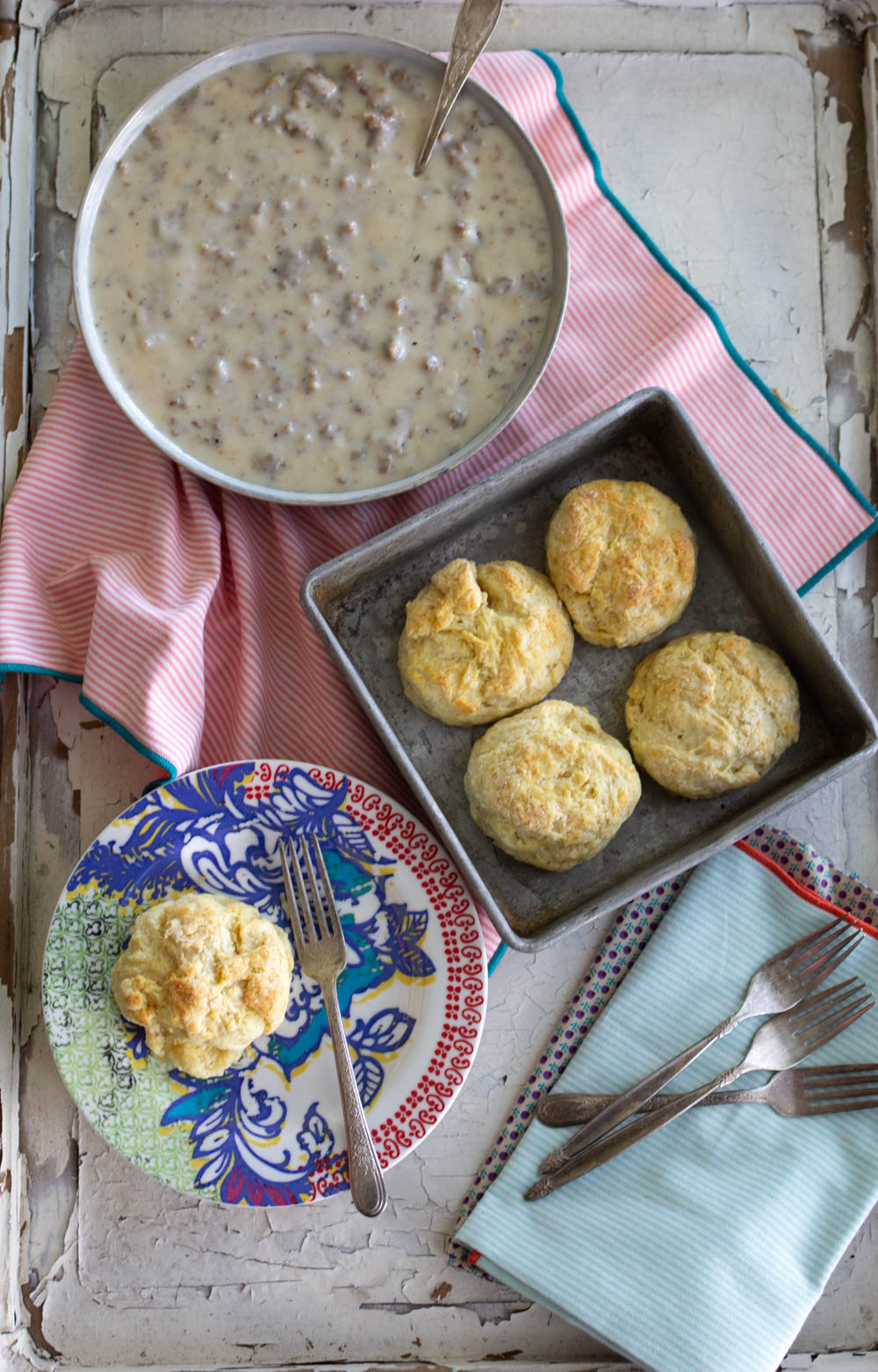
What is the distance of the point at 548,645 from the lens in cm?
212

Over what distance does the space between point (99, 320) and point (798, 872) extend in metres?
1.58

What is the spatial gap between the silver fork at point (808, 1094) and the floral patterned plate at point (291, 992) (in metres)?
0.36

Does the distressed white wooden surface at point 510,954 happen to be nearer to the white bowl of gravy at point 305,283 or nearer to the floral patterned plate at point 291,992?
the floral patterned plate at point 291,992

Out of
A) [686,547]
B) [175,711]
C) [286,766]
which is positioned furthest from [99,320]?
[686,547]

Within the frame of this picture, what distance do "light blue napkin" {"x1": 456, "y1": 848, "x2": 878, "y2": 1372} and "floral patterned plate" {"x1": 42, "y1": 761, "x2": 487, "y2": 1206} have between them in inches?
11.4

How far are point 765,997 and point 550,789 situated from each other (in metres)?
0.57

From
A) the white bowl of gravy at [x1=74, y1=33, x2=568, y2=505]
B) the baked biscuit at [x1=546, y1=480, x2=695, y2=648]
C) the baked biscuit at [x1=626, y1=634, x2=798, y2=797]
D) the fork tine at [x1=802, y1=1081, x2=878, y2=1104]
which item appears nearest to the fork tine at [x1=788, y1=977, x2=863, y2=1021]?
the fork tine at [x1=802, y1=1081, x2=878, y2=1104]

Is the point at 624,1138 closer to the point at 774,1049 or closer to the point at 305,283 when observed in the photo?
the point at 774,1049

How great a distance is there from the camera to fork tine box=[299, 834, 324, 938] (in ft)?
6.84

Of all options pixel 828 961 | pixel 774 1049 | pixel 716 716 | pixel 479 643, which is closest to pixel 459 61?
pixel 479 643

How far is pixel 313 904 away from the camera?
6.89 feet

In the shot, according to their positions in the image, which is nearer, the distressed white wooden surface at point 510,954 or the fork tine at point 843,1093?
the fork tine at point 843,1093

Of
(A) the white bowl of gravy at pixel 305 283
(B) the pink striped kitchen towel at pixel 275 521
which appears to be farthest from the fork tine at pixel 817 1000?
(A) the white bowl of gravy at pixel 305 283

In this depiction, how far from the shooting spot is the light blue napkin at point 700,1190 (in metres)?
2.04
